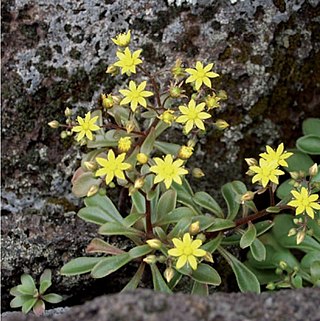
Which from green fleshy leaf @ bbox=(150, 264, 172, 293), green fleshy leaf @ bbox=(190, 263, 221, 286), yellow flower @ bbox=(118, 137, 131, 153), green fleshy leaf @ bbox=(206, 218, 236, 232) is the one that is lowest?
green fleshy leaf @ bbox=(150, 264, 172, 293)

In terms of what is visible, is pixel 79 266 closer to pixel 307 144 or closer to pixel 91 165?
pixel 91 165

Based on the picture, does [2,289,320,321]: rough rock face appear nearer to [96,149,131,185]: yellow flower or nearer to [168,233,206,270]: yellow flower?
[168,233,206,270]: yellow flower

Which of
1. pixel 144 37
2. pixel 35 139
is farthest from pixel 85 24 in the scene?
pixel 35 139

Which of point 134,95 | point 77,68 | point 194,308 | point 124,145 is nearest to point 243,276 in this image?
point 124,145

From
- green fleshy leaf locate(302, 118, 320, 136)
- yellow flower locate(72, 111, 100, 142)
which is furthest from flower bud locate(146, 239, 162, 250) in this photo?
green fleshy leaf locate(302, 118, 320, 136)

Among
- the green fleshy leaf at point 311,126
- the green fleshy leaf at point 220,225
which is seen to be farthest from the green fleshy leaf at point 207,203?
the green fleshy leaf at point 311,126

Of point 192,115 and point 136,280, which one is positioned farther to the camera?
point 136,280

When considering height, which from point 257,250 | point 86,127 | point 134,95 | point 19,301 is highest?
point 134,95

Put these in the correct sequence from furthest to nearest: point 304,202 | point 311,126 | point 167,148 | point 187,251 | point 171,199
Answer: point 311,126 < point 167,148 < point 171,199 < point 304,202 < point 187,251

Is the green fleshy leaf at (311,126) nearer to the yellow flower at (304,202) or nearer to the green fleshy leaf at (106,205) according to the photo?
the yellow flower at (304,202)
